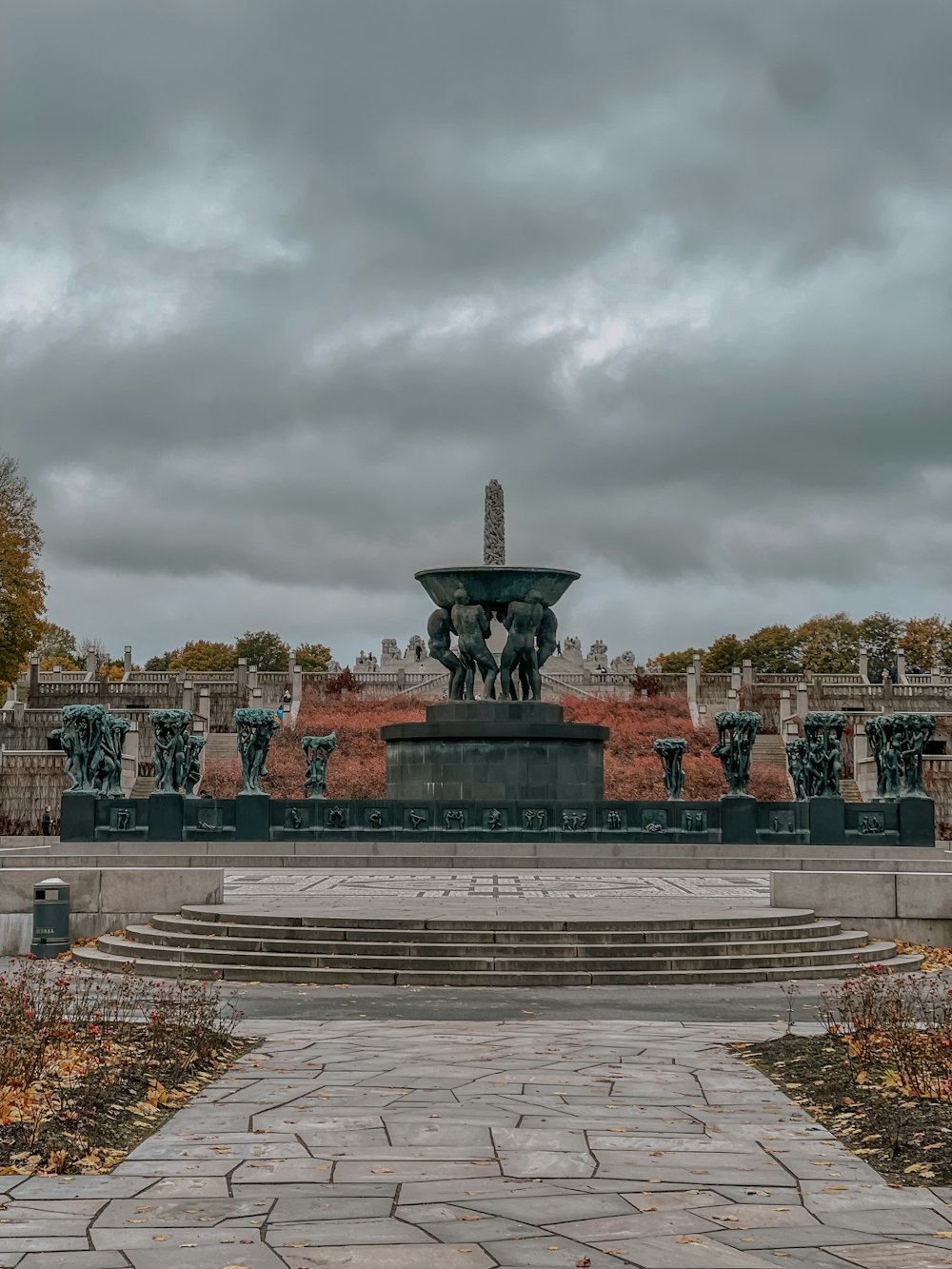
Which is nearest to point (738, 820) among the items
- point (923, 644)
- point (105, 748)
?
point (105, 748)

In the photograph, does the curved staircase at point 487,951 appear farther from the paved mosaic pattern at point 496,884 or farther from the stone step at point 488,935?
the paved mosaic pattern at point 496,884

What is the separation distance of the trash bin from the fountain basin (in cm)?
2034

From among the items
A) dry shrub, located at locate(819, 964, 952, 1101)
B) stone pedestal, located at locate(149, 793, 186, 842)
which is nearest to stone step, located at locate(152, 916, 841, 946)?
dry shrub, located at locate(819, 964, 952, 1101)

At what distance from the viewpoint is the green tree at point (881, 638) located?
91500 mm

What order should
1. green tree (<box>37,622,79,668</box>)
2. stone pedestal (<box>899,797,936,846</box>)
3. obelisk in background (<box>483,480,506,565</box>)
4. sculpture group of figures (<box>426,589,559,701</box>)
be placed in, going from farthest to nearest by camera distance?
green tree (<box>37,622,79,668</box>) → obelisk in background (<box>483,480,506,565</box>) → sculpture group of figures (<box>426,589,559,701</box>) → stone pedestal (<box>899,797,936,846</box>)

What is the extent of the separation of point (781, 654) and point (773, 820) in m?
70.0

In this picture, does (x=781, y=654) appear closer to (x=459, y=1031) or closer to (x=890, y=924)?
(x=890, y=924)

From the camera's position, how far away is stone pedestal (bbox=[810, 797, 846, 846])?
29688 mm

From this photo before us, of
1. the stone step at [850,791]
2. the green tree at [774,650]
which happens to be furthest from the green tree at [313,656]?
the stone step at [850,791]

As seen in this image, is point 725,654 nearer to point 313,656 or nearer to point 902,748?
point 313,656

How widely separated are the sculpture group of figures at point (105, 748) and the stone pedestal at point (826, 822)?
44.5 ft

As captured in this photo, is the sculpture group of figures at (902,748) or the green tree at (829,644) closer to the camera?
the sculpture group of figures at (902,748)

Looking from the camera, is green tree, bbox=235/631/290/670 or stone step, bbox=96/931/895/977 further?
green tree, bbox=235/631/290/670

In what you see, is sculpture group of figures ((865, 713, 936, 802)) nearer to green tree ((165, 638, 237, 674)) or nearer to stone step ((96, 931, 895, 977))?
stone step ((96, 931, 895, 977))
